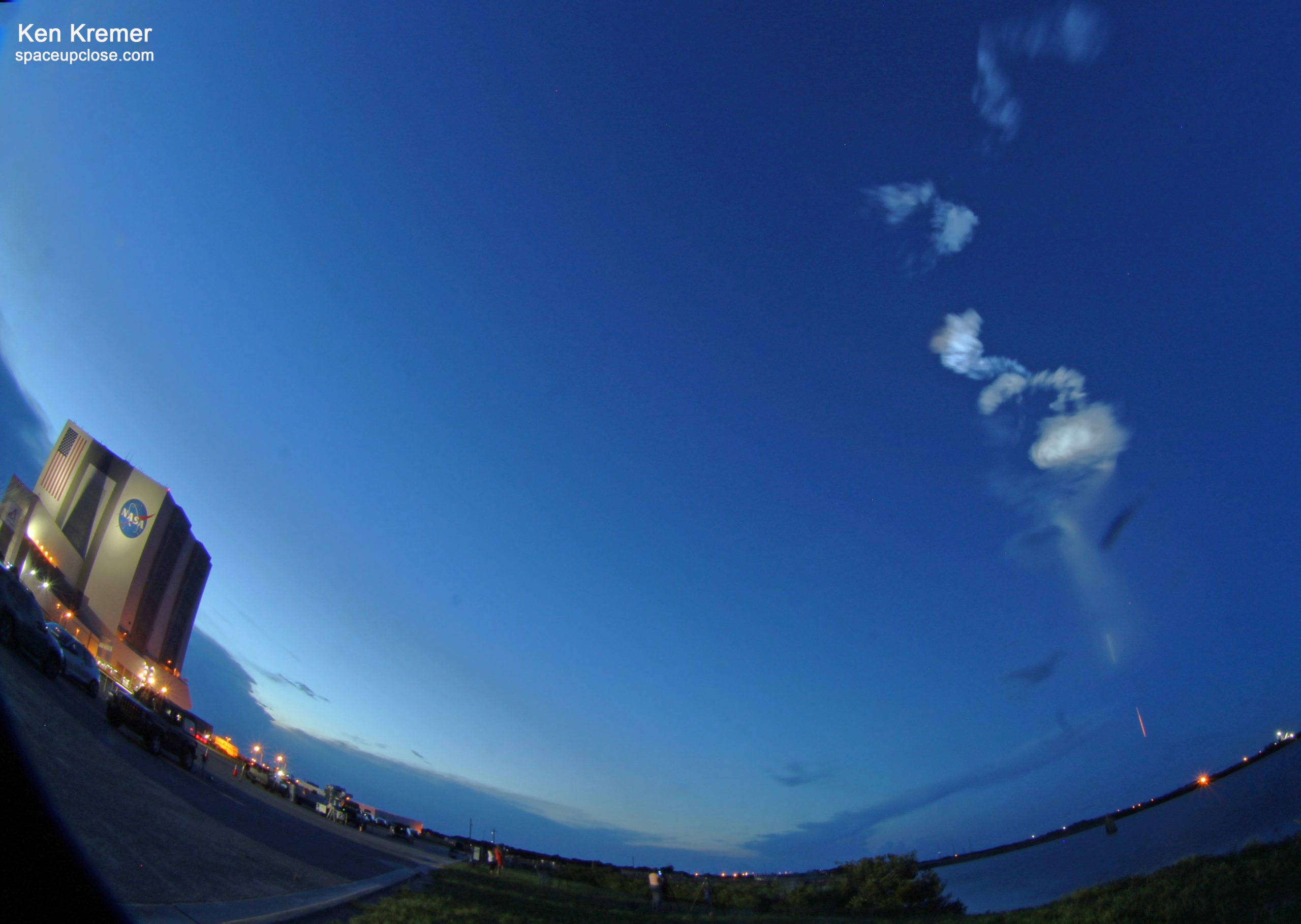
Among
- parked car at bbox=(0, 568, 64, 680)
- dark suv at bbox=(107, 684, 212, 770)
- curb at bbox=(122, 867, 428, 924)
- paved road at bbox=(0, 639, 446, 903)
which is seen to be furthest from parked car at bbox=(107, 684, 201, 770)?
curb at bbox=(122, 867, 428, 924)

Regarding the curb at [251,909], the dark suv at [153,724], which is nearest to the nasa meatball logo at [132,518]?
the dark suv at [153,724]

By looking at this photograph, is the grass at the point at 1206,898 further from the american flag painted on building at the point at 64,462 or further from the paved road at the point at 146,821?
the american flag painted on building at the point at 64,462

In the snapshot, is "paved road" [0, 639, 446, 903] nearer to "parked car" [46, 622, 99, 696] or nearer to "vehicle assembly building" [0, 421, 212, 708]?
"parked car" [46, 622, 99, 696]

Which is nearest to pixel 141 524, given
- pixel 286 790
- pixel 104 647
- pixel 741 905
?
pixel 104 647

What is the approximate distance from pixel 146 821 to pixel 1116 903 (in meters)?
22.4

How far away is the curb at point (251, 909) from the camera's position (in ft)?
19.2

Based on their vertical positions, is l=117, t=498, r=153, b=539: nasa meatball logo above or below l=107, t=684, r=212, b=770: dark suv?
above

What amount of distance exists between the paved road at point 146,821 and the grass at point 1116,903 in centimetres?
222

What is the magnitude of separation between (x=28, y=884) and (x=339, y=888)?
317 inches

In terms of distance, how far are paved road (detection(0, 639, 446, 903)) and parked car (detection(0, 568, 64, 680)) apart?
358 mm

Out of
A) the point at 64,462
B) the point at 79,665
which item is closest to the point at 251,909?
the point at 79,665

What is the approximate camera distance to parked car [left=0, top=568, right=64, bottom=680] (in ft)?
45.7

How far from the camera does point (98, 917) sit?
5121 millimetres

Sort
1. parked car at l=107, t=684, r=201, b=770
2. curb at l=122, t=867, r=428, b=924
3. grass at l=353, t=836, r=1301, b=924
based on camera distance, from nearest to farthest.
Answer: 1. curb at l=122, t=867, r=428, b=924
2. grass at l=353, t=836, r=1301, b=924
3. parked car at l=107, t=684, r=201, b=770
